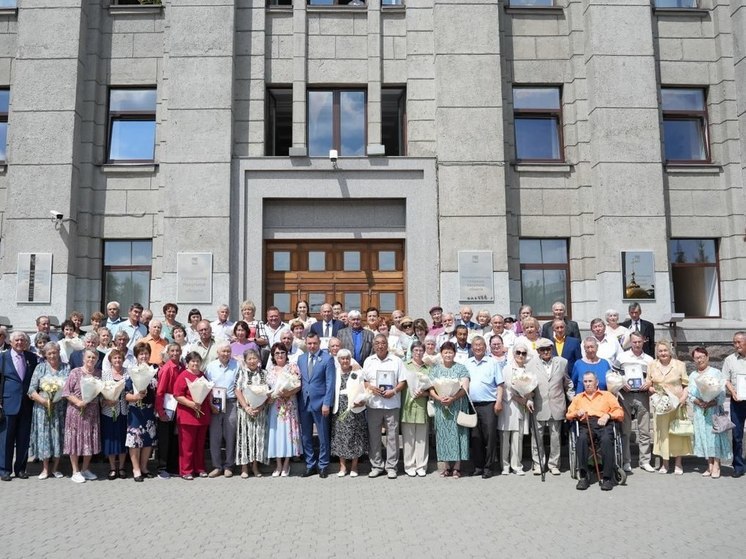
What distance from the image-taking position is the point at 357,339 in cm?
1045

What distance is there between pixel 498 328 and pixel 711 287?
715 centimetres

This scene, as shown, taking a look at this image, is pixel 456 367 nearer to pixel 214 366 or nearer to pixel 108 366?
pixel 214 366

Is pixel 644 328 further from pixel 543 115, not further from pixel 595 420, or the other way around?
pixel 543 115

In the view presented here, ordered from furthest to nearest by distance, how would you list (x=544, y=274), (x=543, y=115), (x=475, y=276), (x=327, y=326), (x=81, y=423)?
(x=543, y=115)
(x=544, y=274)
(x=475, y=276)
(x=327, y=326)
(x=81, y=423)

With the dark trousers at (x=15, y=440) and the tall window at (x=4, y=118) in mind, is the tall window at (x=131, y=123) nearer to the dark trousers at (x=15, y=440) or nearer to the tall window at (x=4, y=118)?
the tall window at (x=4, y=118)

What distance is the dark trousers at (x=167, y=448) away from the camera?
946 cm

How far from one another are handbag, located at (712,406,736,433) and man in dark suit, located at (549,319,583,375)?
2.05 m

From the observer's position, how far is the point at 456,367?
31.3ft

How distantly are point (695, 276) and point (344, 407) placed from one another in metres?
9.66

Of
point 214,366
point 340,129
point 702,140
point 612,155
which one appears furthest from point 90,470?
point 702,140

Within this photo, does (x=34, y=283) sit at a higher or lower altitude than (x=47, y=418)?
higher

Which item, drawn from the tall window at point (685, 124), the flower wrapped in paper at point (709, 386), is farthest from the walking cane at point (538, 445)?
the tall window at point (685, 124)

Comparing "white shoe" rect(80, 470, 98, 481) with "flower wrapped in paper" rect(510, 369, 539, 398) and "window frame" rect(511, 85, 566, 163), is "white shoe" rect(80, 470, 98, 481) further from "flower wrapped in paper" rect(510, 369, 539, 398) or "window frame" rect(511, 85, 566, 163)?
"window frame" rect(511, 85, 566, 163)

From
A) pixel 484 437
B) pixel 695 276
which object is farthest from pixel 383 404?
pixel 695 276
